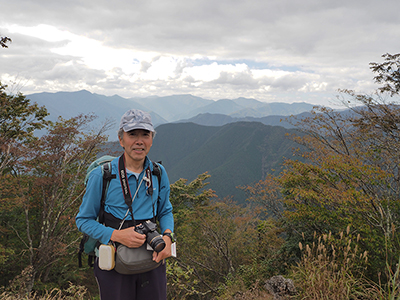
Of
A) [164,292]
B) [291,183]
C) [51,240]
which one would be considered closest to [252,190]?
[291,183]

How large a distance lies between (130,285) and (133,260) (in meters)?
0.32

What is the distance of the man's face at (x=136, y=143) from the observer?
6.51 feet

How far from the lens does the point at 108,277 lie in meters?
1.92

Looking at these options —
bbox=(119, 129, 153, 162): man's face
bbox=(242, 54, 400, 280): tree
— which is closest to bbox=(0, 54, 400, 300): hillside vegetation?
bbox=(242, 54, 400, 280): tree

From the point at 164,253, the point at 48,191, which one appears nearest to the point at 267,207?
the point at 48,191

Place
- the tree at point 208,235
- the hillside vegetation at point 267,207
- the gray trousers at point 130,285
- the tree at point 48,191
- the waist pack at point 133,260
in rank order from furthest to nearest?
the tree at point 208,235 → the tree at point 48,191 → the hillside vegetation at point 267,207 → the gray trousers at point 130,285 → the waist pack at point 133,260

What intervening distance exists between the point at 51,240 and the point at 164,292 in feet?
33.9

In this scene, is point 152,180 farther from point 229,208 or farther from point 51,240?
point 229,208

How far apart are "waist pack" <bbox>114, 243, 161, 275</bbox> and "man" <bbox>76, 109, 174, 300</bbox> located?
0.14 ft

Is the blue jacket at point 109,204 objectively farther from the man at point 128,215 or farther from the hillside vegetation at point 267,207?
the hillside vegetation at point 267,207

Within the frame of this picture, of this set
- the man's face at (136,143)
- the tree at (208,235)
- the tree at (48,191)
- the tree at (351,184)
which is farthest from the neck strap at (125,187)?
the tree at (208,235)

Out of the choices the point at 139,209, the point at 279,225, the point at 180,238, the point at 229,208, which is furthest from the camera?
the point at 229,208

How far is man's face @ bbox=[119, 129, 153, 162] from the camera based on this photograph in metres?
1.99

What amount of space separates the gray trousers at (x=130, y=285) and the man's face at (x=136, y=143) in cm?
93
